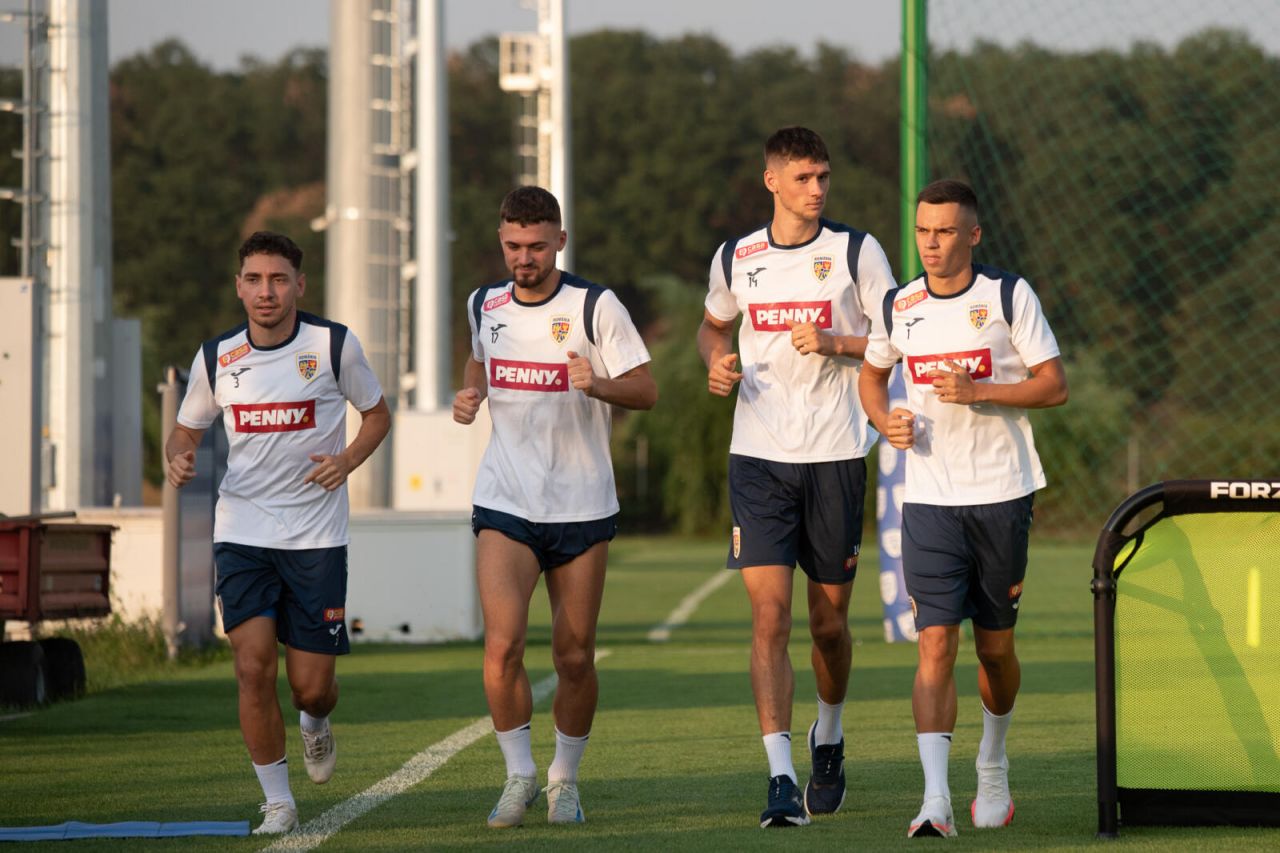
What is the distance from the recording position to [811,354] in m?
7.32

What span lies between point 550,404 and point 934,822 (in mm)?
1999

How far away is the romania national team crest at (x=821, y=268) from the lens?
735cm

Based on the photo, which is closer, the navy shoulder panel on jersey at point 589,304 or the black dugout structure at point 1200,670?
the black dugout structure at point 1200,670

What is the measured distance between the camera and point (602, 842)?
21.5 ft

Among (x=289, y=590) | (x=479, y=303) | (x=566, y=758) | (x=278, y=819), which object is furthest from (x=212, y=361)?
(x=566, y=758)

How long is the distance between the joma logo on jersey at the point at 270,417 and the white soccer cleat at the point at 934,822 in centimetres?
257

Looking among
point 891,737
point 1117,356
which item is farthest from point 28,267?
point 1117,356

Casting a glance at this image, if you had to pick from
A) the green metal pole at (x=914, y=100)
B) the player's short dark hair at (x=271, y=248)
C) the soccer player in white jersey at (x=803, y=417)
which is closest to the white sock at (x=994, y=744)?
the soccer player in white jersey at (x=803, y=417)

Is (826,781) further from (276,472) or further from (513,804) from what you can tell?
(276,472)

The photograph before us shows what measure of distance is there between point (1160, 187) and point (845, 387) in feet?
88.3

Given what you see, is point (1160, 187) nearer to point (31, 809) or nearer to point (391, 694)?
point (391, 694)

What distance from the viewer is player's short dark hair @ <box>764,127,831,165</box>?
7293 mm

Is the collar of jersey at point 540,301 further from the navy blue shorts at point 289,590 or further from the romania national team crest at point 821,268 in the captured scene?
the navy blue shorts at point 289,590

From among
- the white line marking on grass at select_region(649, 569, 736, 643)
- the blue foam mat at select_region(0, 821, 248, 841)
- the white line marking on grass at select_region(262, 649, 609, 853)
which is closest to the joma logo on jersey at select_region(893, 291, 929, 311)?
the white line marking on grass at select_region(262, 649, 609, 853)
